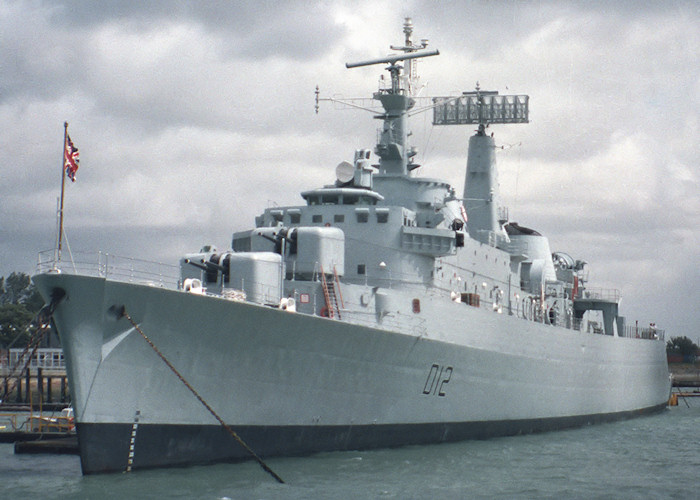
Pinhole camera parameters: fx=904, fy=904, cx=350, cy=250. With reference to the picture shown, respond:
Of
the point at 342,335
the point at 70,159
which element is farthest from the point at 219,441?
the point at 70,159

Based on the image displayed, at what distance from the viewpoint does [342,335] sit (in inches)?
760

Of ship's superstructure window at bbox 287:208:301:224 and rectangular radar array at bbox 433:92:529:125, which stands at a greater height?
rectangular radar array at bbox 433:92:529:125

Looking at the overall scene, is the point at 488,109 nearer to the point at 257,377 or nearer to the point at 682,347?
the point at 257,377

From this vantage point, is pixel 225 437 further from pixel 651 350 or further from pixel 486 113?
pixel 651 350

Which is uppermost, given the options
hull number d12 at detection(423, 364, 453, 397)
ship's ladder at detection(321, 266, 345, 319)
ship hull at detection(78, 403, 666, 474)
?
ship's ladder at detection(321, 266, 345, 319)

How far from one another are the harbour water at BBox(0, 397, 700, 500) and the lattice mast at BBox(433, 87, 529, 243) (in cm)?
1008

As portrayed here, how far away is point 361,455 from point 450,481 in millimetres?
2693

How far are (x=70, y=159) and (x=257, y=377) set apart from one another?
5642mm

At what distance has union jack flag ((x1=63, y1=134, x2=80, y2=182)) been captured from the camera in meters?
17.5

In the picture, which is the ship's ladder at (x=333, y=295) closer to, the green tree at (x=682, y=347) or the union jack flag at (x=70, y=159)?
the union jack flag at (x=70, y=159)

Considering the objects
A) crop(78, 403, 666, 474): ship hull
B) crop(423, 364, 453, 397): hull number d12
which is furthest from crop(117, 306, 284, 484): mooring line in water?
crop(423, 364, 453, 397): hull number d12

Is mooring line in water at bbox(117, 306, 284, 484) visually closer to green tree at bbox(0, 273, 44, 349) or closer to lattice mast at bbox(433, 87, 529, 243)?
lattice mast at bbox(433, 87, 529, 243)

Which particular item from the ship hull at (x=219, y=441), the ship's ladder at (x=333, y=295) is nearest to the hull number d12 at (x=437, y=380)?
the ship hull at (x=219, y=441)

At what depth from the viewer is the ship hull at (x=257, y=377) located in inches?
655
